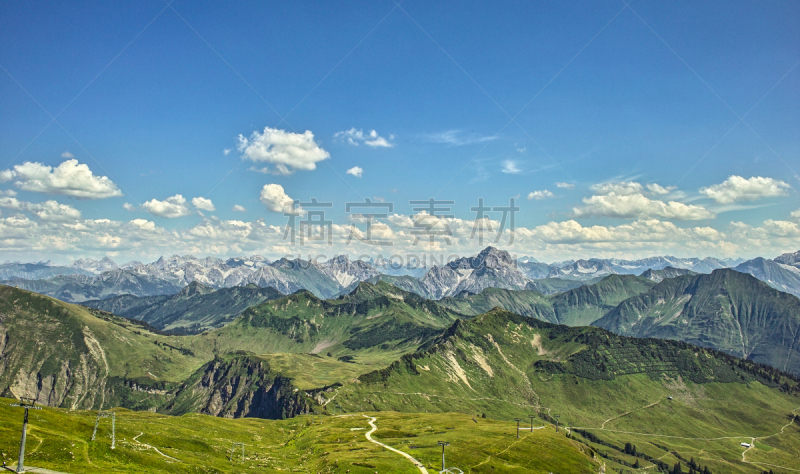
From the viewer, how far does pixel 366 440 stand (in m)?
180

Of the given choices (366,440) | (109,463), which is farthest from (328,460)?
(109,463)

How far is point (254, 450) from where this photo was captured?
16288 cm

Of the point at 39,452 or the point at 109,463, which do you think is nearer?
the point at 39,452

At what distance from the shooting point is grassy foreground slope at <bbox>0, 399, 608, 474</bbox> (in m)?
90.2

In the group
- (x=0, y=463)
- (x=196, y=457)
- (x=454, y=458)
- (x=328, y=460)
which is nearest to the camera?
(x=0, y=463)

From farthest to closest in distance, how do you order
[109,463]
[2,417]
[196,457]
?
[196,457] < [2,417] < [109,463]

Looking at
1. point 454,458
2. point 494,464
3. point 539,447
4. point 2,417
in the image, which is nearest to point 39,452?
point 2,417

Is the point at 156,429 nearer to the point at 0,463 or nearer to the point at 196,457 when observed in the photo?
the point at 196,457

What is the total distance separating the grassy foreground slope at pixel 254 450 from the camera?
90250 mm

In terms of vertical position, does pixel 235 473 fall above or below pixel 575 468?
above

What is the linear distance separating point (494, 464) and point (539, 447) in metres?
38.4

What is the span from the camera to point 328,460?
473ft

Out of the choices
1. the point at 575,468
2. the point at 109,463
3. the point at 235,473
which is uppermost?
the point at 109,463

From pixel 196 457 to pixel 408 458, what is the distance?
6703 cm
